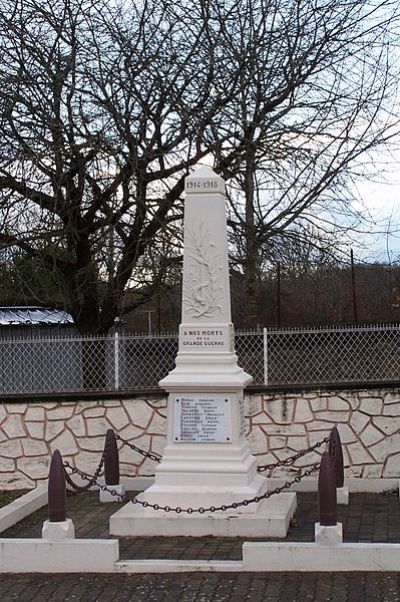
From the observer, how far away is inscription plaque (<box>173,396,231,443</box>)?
8.27 meters

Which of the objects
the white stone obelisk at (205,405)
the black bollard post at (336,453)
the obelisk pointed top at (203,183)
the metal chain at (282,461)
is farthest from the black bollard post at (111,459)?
the obelisk pointed top at (203,183)

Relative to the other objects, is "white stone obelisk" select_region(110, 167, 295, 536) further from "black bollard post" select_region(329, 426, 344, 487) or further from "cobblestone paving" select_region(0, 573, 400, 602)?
"cobblestone paving" select_region(0, 573, 400, 602)

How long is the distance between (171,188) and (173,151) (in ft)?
2.19

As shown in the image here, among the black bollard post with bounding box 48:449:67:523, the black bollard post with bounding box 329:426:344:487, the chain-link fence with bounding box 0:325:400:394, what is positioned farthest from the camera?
the chain-link fence with bounding box 0:325:400:394

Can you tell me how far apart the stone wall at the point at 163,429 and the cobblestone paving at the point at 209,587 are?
13.4 feet

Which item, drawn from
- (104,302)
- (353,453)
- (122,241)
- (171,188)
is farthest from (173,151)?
(353,453)

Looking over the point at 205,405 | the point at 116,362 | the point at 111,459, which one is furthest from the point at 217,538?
the point at 116,362

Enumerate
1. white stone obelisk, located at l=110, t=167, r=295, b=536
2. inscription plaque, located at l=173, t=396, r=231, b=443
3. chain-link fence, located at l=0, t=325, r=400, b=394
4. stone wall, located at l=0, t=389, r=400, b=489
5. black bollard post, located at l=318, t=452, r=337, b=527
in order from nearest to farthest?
black bollard post, located at l=318, t=452, r=337, b=527, white stone obelisk, located at l=110, t=167, r=295, b=536, inscription plaque, located at l=173, t=396, r=231, b=443, stone wall, located at l=0, t=389, r=400, b=489, chain-link fence, located at l=0, t=325, r=400, b=394

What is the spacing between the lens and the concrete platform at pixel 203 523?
25.1ft

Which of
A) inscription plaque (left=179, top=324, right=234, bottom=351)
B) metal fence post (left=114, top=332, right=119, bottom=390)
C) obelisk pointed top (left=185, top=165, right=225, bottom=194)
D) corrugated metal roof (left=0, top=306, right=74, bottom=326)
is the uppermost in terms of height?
obelisk pointed top (left=185, top=165, right=225, bottom=194)

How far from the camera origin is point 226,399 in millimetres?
8328

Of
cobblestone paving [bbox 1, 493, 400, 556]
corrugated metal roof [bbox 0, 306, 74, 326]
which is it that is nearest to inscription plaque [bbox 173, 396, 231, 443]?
cobblestone paving [bbox 1, 493, 400, 556]

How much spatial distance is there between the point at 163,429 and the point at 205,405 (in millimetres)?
2514

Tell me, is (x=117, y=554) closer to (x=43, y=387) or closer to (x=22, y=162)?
(x=43, y=387)
